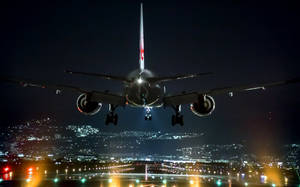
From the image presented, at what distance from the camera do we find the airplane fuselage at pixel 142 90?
20.5 m

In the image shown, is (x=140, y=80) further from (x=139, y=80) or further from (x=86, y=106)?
(x=86, y=106)

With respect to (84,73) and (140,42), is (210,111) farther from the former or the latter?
(84,73)

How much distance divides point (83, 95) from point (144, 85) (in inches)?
296

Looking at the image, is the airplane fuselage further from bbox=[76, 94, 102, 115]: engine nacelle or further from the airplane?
bbox=[76, 94, 102, 115]: engine nacelle

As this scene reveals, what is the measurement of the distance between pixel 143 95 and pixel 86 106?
21.6ft

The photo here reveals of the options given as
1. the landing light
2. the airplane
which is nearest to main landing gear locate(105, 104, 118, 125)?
the airplane

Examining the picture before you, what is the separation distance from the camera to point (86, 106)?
2550cm

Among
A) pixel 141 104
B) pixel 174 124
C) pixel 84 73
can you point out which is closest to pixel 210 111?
pixel 174 124

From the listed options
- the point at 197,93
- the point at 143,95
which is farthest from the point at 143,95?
the point at 197,93

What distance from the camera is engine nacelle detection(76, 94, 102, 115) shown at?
25.5 metres

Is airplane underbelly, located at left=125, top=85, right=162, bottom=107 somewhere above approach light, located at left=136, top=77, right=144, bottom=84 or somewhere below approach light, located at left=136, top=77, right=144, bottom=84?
below

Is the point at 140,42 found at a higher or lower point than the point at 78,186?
higher

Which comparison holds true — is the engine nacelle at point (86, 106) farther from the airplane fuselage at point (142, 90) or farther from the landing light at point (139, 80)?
the landing light at point (139, 80)

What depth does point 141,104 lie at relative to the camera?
73.4 feet
